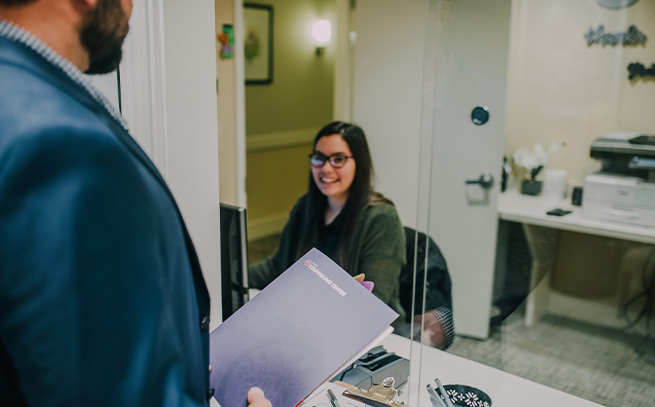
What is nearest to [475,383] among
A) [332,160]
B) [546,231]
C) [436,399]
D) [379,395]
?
[436,399]

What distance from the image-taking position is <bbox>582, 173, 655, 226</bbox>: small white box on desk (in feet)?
9.65

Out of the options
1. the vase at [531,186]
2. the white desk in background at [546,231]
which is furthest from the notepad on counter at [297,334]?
the vase at [531,186]

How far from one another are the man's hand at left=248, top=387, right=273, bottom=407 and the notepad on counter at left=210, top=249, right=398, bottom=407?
0.11ft

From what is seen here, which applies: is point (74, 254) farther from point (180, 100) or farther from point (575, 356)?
point (575, 356)

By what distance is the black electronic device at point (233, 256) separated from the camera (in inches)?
58.3

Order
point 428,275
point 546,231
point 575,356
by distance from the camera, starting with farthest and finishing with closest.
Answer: point 546,231, point 575,356, point 428,275

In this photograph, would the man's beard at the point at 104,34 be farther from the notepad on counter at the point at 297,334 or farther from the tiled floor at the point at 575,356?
the tiled floor at the point at 575,356

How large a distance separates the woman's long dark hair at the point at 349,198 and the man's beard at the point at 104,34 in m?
1.68

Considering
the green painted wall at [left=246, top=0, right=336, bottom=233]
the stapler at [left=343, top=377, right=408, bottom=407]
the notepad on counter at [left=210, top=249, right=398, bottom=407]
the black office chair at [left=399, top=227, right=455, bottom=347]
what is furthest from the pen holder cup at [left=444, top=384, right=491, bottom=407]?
the green painted wall at [left=246, top=0, right=336, bottom=233]

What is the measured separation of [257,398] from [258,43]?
4595mm

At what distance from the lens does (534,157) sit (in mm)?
3504

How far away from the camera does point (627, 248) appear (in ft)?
11.5

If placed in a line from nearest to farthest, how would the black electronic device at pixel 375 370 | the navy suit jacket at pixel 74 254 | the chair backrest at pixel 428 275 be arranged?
1. the navy suit jacket at pixel 74 254
2. the black electronic device at pixel 375 370
3. the chair backrest at pixel 428 275

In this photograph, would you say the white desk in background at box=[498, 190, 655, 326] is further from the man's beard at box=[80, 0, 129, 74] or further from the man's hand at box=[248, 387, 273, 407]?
the man's beard at box=[80, 0, 129, 74]
